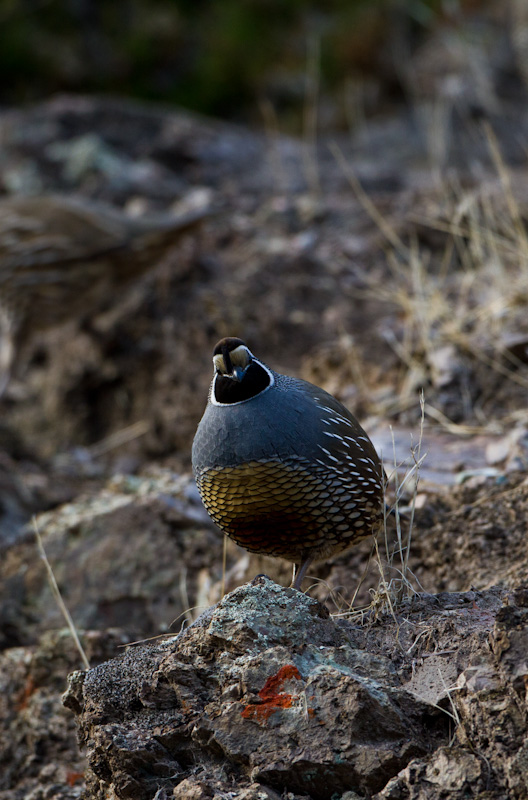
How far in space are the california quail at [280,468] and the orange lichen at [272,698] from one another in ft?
2.75

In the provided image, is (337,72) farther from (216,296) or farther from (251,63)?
(216,296)

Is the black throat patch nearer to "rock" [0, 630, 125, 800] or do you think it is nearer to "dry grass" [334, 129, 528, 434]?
"rock" [0, 630, 125, 800]

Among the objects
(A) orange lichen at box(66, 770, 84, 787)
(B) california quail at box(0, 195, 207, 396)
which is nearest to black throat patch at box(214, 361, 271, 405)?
(A) orange lichen at box(66, 770, 84, 787)

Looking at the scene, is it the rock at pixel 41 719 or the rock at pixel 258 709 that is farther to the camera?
the rock at pixel 41 719

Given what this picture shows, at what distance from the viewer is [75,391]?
7.01 meters

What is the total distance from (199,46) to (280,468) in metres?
9.87

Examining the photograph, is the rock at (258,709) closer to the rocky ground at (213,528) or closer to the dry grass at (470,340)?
the rocky ground at (213,528)

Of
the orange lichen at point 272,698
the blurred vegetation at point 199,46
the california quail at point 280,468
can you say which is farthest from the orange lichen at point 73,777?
the blurred vegetation at point 199,46

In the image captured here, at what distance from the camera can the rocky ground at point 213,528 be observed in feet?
8.09

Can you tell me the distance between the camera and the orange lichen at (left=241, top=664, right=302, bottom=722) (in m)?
2.50

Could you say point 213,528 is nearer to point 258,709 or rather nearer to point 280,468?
point 280,468

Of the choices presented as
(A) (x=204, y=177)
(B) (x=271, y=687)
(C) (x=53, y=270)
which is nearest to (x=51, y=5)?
(A) (x=204, y=177)

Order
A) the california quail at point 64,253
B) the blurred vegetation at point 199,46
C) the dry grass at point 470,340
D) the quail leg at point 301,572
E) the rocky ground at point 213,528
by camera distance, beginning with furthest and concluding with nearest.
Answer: the blurred vegetation at point 199,46
the california quail at point 64,253
the dry grass at point 470,340
the quail leg at point 301,572
the rocky ground at point 213,528

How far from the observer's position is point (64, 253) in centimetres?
693
